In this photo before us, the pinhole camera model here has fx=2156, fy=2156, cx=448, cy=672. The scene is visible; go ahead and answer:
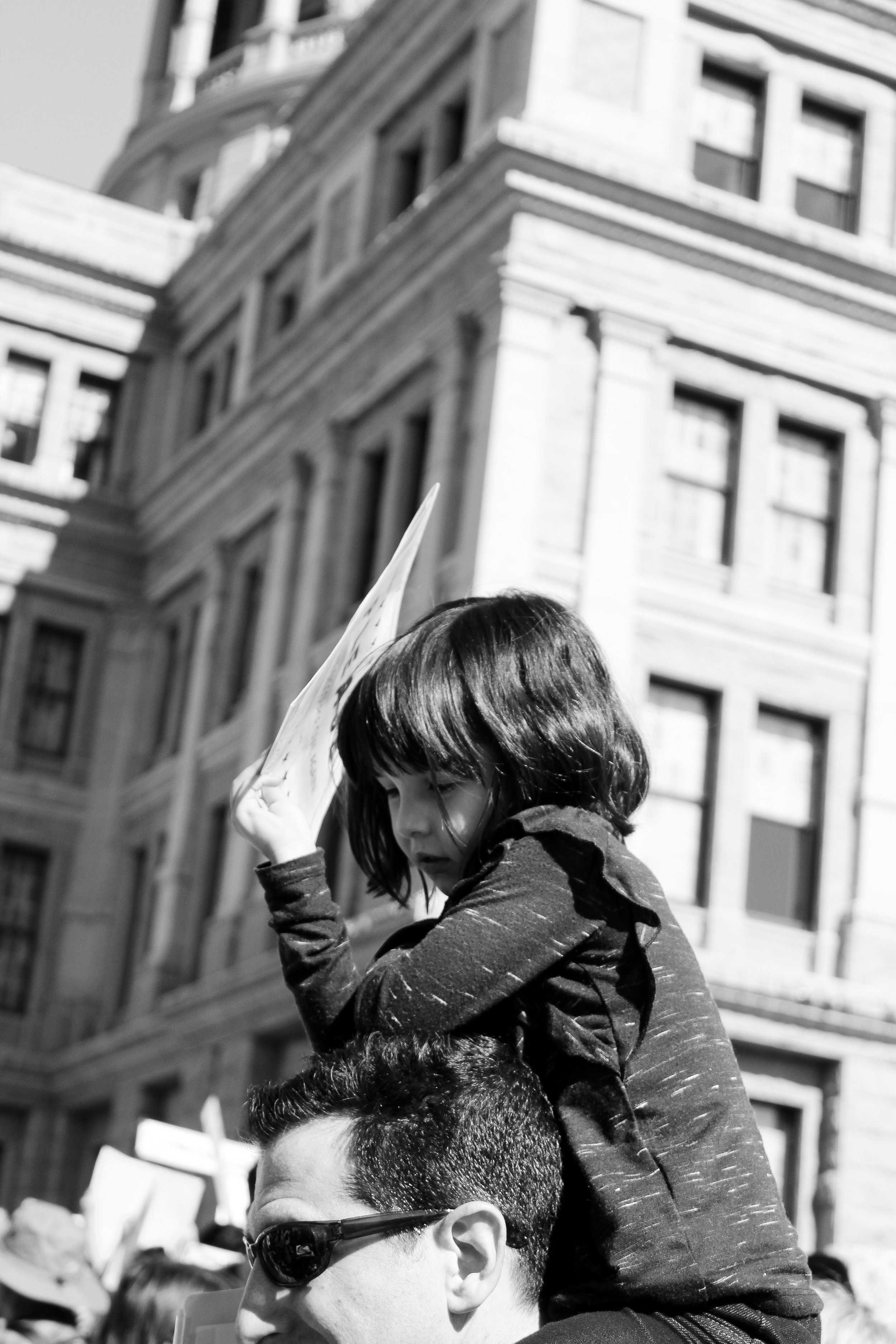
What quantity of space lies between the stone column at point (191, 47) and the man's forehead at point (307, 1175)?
1816 inches

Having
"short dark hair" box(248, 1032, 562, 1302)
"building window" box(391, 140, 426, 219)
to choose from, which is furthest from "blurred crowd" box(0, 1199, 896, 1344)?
"building window" box(391, 140, 426, 219)

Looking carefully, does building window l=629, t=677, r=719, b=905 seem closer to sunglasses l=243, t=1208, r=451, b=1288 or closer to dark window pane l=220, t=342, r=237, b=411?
dark window pane l=220, t=342, r=237, b=411

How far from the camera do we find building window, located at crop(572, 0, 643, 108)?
2228cm

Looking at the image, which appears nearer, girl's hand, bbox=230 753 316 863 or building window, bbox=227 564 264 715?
girl's hand, bbox=230 753 316 863

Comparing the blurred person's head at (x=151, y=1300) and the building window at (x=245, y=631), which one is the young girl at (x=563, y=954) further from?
the building window at (x=245, y=631)

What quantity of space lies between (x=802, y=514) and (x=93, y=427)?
541 inches

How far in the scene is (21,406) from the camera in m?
31.5

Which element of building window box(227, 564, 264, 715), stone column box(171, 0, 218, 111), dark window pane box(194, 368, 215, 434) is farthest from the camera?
stone column box(171, 0, 218, 111)

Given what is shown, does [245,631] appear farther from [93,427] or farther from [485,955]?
[485,955]

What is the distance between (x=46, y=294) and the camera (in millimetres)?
31531

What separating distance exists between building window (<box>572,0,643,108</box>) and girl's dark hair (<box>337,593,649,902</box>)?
19.9 meters

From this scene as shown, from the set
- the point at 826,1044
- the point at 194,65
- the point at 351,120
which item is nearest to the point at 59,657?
the point at 351,120

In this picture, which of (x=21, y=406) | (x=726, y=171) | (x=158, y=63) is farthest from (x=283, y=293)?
(x=158, y=63)

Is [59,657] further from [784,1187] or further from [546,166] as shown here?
[784,1187]
